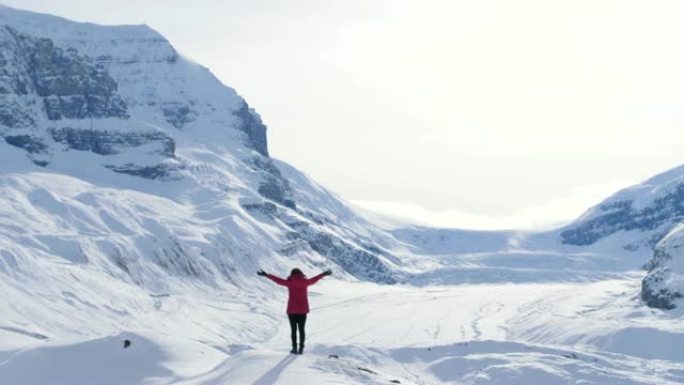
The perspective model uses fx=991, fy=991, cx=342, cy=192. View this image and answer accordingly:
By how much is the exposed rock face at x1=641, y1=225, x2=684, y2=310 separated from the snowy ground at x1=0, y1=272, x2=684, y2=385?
2794 millimetres

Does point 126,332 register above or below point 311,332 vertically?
above

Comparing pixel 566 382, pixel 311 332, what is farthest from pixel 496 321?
pixel 566 382

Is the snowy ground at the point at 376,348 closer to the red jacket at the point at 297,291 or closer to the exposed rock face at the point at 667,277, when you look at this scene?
the red jacket at the point at 297,291

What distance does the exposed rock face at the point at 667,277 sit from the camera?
14912cm

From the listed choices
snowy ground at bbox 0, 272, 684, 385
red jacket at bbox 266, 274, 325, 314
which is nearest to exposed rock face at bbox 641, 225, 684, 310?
snowy ground at bbox 0, 272, 684, 385

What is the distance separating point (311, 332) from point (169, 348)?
127 m

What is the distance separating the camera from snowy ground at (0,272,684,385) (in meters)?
31.4

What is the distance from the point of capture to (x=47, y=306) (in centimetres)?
14338

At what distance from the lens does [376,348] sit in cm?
12275

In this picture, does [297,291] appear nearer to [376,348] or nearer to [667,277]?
[376,348]

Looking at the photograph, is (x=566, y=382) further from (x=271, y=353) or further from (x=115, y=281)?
(x=115, y=281)

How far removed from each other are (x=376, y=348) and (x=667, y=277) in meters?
57.4

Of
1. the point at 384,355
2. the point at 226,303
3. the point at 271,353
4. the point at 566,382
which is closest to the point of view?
the point at 271,353

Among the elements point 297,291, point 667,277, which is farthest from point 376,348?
point 297,291
